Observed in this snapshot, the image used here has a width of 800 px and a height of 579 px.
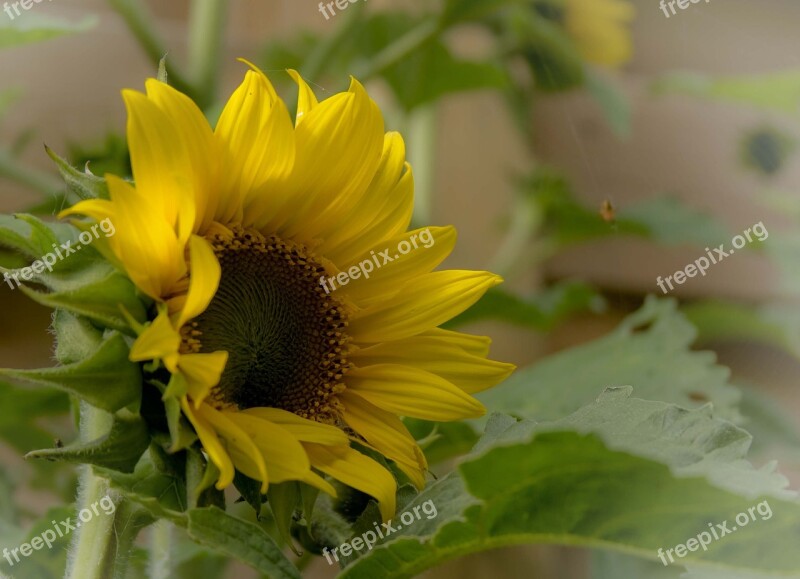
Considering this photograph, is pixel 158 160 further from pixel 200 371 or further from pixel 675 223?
pixel 675 223

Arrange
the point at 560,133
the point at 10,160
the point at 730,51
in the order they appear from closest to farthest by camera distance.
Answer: the point at 10,160, the point at 730,51, the point at 560,133

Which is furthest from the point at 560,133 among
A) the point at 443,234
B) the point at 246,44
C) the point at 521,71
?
the point at 443,234

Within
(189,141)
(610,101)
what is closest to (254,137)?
(189,141)

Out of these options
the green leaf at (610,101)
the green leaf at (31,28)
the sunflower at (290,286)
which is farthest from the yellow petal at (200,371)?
the green leaf at (610,101)

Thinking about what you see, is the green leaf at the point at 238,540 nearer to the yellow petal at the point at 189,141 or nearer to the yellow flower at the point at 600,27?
the yellow petal at the point at 189,141

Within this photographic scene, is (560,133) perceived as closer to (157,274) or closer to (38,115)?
(38,115)

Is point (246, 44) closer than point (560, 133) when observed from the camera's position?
Yes
